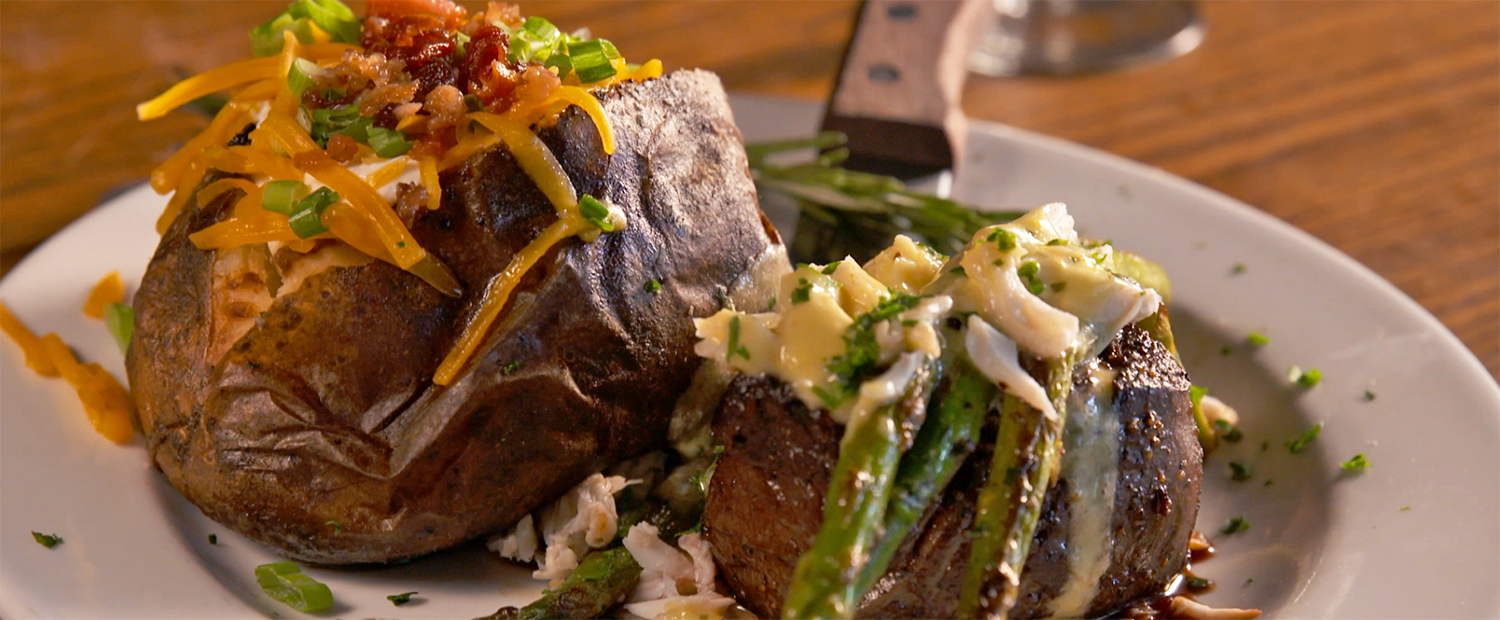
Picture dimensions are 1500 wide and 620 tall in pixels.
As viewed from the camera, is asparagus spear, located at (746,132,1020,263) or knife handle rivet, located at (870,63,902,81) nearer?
asparagus spear, located at (746,132,1020,263)

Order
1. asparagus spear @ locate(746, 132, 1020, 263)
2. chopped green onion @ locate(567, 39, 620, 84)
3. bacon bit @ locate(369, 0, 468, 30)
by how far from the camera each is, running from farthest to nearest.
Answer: asparagus spear @ locate(746, 132, 1020, 263) → bacon bit @ locate(369, 0, 468, 30) → chopped green onion @ locate(567, 39, 620, 84)

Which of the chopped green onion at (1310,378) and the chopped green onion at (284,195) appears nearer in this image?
the chopped green onion at (284,195)

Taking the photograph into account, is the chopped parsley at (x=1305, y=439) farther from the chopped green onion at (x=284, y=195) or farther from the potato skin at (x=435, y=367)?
the chopped green onion at (x=284, y=195)

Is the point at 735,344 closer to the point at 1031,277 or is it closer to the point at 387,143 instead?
the point at 1031,277

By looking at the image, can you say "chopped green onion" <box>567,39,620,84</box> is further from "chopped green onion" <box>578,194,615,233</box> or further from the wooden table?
the wooden table

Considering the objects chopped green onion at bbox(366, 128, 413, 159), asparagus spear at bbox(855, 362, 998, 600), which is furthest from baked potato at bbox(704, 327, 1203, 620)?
chopped green onion at bbox(366, 128, 413, 159)

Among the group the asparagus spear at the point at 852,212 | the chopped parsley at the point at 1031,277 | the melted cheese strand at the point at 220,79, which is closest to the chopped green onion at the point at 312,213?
the melted cheese strand at the point at 220,79

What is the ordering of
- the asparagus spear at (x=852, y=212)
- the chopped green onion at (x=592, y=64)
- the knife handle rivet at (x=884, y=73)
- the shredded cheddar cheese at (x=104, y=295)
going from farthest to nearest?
the knife handle rivet at (x=884, y=73), the asparagus spear at (x=852, y=212), the shredded cheddar cheese at (x=104, y=295), the chopped green onion at (x=592, y=64)
